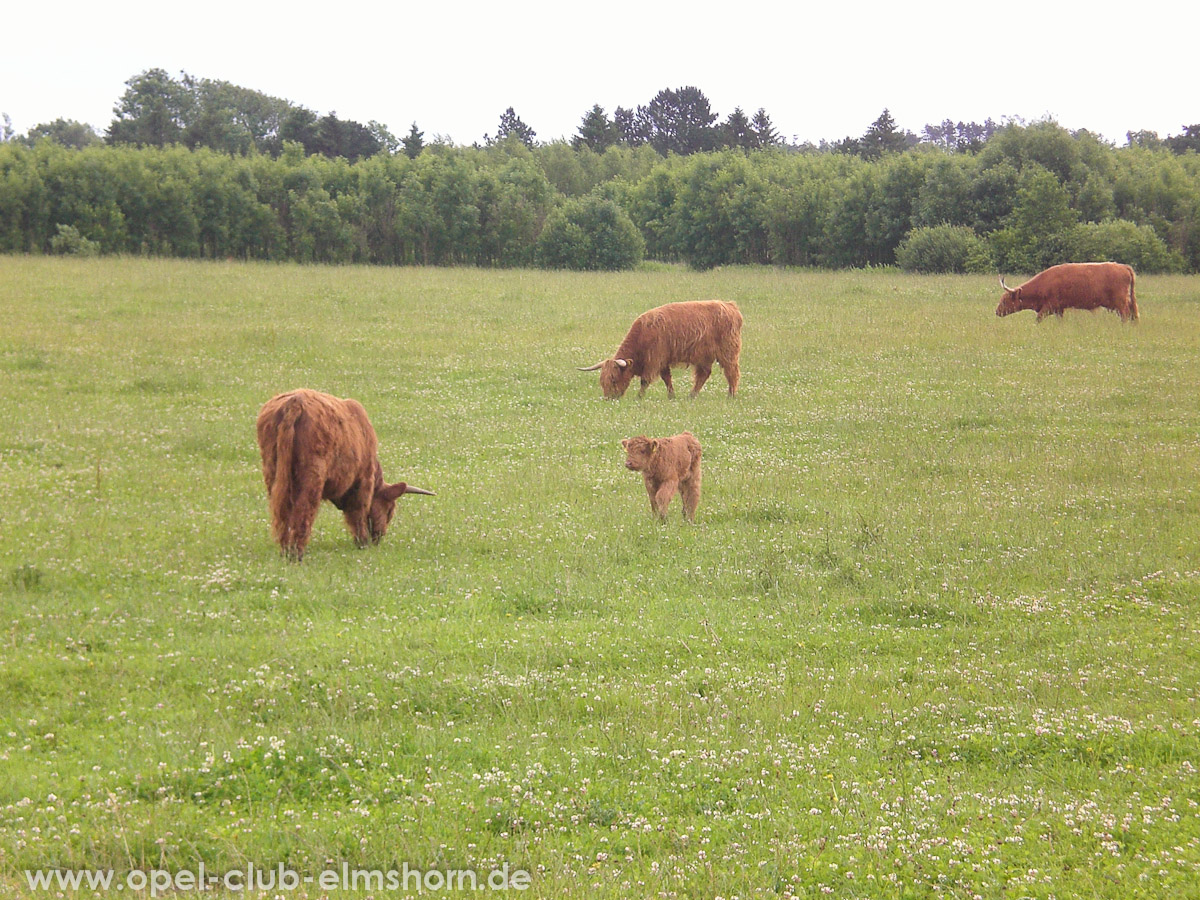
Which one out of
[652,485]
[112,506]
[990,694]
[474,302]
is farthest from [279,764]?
[474,302]

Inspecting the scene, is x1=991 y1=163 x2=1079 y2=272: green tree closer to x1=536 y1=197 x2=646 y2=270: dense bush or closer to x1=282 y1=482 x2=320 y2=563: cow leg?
x1=536 y1=197 x2=646 y2=270: dense bush

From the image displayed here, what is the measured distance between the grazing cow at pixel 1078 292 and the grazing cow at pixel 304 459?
81.4ft

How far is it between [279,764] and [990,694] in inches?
183

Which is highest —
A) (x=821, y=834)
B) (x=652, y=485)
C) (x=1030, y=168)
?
(x=1030, y=168)

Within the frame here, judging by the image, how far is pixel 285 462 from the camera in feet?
32.6

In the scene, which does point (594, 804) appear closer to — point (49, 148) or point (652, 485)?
point (652, 485)

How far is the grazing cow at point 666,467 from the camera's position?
11.4 meters

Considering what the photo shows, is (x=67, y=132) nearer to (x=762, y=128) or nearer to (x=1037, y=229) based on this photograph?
(x=762, y=128)

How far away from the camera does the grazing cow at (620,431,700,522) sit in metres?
11.4

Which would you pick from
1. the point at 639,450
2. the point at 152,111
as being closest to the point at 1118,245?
the point at 639,450

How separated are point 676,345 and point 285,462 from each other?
12414 mm

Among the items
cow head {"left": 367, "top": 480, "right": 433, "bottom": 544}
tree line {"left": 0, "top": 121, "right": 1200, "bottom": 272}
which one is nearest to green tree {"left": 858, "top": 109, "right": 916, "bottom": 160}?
tree line {"left": 0, "top": 121, "right": 1200, "bottom": 272}

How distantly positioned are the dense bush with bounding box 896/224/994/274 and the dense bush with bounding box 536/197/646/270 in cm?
1413

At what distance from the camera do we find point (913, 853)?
4.92m
